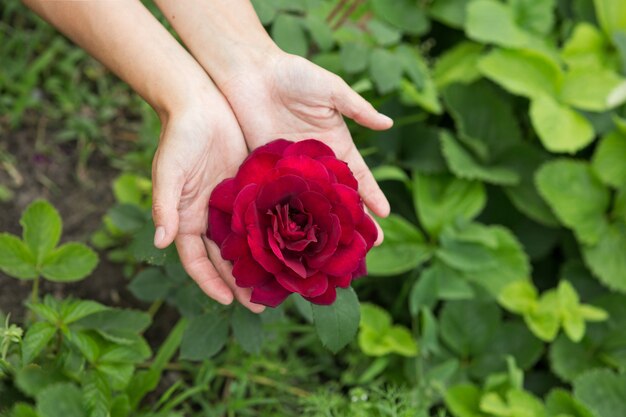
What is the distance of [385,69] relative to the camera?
1.85 m

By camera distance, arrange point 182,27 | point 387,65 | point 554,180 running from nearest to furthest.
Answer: point 182,27, point 387,65, point 554,180

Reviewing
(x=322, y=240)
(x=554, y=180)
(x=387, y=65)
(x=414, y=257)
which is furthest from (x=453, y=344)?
(x=322, y=240)

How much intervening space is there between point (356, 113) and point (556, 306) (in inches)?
→ 37.4

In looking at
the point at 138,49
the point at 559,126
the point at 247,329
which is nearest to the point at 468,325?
the point at 559,126

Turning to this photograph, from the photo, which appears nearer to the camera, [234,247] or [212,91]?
[234,247]

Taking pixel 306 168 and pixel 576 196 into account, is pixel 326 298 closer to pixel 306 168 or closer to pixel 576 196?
pixel 306 168

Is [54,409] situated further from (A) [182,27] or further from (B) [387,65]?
(B) [387,65]

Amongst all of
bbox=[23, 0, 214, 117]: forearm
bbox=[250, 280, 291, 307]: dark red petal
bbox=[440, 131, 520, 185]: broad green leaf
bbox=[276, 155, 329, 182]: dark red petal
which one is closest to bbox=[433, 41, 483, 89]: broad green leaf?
bbox=[440, 131, 520, 185]: broad green leaf

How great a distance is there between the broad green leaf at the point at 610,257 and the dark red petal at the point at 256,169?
1353mm

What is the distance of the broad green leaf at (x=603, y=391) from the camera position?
→ 6.08 ft

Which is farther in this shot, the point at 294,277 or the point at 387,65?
the point at 387,65

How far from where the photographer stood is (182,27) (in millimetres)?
1595

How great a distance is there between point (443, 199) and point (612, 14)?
91 centimetres

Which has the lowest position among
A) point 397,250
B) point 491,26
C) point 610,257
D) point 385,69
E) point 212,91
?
point 610,257
